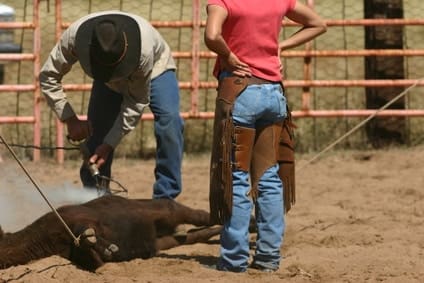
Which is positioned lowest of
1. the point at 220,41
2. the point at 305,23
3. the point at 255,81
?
the point at 255,81

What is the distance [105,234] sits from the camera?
5461 millimetres

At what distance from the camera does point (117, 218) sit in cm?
562

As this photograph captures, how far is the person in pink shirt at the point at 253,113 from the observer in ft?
16.6

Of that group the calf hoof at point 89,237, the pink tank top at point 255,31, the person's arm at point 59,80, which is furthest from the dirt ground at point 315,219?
the pink tank top at point 255,31

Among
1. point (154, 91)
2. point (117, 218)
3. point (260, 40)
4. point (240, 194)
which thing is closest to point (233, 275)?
point (240, 194)

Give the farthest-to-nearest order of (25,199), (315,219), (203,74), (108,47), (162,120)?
(203,74) → (25,199) → (315,219) → (162,120) → (108,47)

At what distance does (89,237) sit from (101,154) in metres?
1.01

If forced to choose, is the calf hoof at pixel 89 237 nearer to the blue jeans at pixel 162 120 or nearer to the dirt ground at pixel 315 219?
the dirt ground at pixel 315 219

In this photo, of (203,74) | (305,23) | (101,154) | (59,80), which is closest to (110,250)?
(101,154)

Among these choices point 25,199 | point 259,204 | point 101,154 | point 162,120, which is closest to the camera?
point 259,204

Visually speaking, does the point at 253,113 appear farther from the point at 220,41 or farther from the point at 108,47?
the point at 108,47

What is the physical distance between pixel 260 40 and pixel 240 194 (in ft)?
2.59

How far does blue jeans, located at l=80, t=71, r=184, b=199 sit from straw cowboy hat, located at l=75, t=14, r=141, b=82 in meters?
0.50

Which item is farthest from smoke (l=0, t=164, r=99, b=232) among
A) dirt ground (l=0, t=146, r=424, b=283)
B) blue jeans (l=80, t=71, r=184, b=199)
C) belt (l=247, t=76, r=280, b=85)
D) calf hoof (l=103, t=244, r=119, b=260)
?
belt (l=247, t=76, r=280, b=85)
